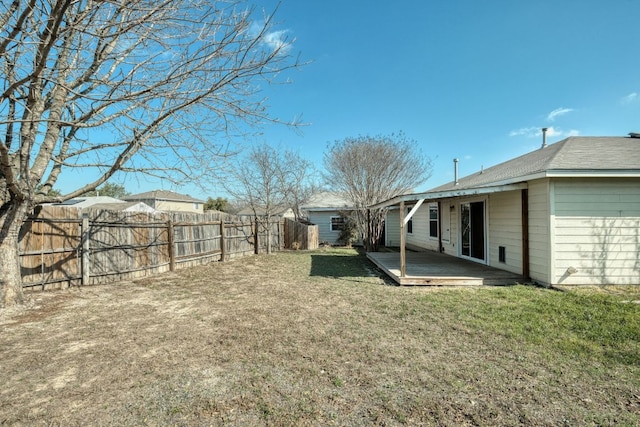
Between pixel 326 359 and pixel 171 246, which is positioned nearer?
pixel 326 359

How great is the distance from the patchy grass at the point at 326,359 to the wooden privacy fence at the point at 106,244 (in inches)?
30.3

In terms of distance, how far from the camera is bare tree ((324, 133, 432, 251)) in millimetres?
14211

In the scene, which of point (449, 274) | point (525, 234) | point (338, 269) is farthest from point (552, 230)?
point (338, 269)

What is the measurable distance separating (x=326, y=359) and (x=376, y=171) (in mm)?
11643

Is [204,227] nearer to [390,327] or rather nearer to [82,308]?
[82,308]

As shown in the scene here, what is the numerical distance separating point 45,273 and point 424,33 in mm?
10986

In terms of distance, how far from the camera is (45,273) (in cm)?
625

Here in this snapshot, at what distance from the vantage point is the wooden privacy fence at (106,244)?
6.16 metres

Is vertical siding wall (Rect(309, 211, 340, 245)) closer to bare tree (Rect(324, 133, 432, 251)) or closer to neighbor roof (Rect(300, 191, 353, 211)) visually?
A: neighbor roof (Rect(300, 191, 353, 211))

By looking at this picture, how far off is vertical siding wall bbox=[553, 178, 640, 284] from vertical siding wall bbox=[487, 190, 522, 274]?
0.99 m

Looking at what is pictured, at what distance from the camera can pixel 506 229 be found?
8.09 meters

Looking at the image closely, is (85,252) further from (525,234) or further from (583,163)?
(583,163)

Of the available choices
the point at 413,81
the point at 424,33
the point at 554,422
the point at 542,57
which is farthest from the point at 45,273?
the point at 542,57

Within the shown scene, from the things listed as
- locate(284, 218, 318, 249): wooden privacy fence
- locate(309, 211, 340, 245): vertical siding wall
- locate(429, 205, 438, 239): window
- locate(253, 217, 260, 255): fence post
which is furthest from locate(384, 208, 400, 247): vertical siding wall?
locate(253, 217, 260, 255): fence post
